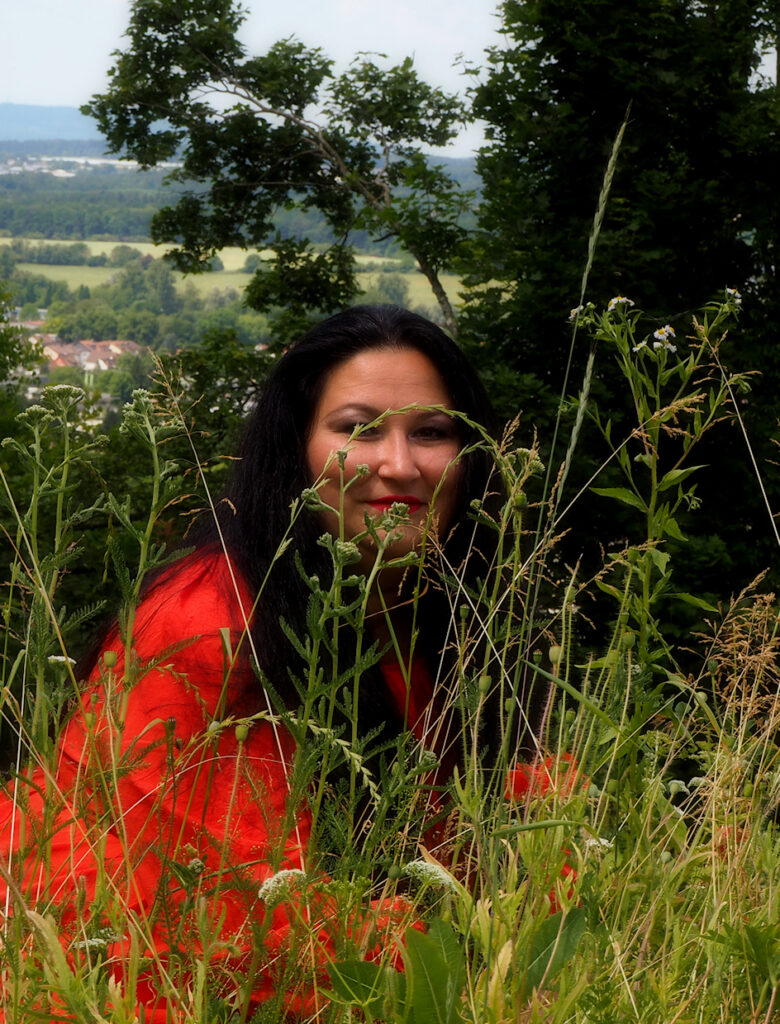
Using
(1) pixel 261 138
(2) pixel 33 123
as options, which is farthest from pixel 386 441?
(2) pixel 33 123

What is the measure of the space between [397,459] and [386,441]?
0.25 ft

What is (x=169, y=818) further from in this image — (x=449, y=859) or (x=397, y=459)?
(x=397, y=459)

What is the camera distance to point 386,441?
2.23 m

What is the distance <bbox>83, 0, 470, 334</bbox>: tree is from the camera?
957 centimetres

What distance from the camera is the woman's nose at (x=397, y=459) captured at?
2166 mm

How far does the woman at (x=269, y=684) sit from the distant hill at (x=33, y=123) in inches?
1418

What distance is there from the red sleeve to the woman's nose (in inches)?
14.8

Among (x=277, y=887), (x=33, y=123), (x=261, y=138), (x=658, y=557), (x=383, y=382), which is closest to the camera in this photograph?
(x=277, y=887)

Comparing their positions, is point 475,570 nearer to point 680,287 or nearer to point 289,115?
point 680,287

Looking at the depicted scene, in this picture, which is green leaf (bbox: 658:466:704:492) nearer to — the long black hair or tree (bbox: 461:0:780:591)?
the long black hair

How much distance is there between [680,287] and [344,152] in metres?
4.81

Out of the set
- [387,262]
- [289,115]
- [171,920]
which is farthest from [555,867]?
[387,262]

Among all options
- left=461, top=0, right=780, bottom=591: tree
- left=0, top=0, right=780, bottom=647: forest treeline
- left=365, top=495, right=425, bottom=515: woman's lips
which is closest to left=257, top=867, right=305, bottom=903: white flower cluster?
left=365, top=495, right=425, bottom=515: woman's lips

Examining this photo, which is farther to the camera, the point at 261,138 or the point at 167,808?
the point at 261,138
